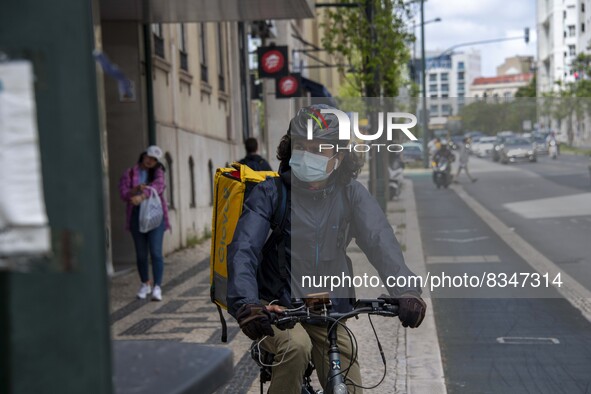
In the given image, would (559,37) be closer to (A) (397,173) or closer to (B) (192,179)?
(B) (192,179)

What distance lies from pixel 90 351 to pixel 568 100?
12.6ft

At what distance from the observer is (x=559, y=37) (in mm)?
118750

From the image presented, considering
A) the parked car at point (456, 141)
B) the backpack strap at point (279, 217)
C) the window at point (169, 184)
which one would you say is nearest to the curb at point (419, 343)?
the parked car at point (456, 141)

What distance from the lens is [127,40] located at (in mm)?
17078

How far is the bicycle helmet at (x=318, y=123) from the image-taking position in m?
4.47

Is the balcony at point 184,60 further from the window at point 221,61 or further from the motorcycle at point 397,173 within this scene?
the motorcycle at point 397,173

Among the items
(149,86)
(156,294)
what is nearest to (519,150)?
(156,294)

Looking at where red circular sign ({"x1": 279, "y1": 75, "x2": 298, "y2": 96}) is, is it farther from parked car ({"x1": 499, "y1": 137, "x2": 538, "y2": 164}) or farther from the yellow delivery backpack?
the yellow delivery backpack

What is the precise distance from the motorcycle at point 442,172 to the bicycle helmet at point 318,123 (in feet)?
2.48

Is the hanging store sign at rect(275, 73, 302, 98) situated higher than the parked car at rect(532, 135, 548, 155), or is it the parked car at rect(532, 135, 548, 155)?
the hanging store sign at rect(275, 73, 302, 98)

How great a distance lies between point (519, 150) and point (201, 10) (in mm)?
11447

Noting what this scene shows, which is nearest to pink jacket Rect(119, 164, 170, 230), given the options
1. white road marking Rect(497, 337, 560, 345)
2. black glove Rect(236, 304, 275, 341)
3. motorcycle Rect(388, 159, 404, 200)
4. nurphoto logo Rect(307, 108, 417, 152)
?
white road marking Rect(497, 337, 560, 345)

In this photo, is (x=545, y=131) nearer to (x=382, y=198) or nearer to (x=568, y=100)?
A: (x=568, y=100)

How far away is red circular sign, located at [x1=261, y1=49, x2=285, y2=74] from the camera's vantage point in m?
26.1
